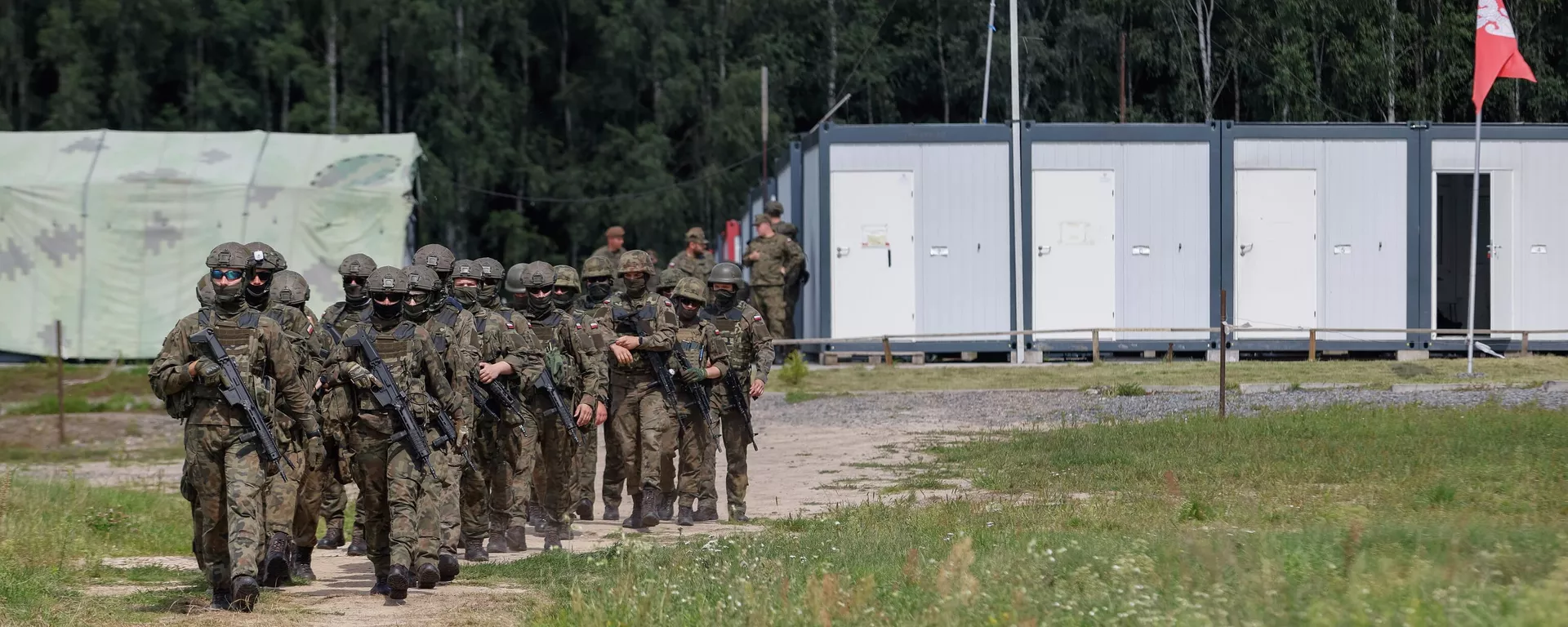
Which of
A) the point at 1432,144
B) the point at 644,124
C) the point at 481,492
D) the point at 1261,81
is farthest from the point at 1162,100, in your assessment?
the point at 481,492

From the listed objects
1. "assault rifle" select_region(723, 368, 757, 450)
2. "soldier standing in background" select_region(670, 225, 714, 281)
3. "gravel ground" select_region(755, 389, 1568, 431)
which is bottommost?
"gravel ground" select_region(755, 389, 1568, 431)

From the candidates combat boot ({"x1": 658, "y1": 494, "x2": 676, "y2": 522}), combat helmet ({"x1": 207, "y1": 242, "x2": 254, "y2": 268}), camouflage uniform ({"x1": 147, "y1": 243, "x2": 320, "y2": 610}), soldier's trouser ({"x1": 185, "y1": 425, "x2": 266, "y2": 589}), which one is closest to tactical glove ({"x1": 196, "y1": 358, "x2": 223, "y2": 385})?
camouflage uniform ({"x1": 147, "y1": 243, "x2": 320, "y2": 610})

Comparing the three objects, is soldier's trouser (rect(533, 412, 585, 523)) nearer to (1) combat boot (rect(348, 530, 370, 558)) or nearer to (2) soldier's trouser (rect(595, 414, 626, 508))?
(2) soldier's trouser (rect(595, 414, 626, 508))

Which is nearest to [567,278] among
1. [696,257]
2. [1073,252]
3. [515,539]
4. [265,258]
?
[515,539]

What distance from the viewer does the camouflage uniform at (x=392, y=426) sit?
1013cm

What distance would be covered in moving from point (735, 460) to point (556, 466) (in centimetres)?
149

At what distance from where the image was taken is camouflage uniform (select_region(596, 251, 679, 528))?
1352 centimetres

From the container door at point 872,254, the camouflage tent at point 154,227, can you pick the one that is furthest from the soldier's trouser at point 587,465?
the camouflage tent at point 154,227

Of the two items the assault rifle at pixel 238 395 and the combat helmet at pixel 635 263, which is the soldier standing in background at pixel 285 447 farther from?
the combat helmet at pixel 635 263

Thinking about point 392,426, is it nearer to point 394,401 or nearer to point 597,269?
point 394,401

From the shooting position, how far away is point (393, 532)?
10.1 metres

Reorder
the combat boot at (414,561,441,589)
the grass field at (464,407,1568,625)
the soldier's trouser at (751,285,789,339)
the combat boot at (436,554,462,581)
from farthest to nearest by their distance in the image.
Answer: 1. the soldier's trouser at (751,285,789,339)
2. the combat boot at (436,554,462,581)
3. the combat boot at (414,561,441,589)
4. the grass field at (464,407,1568,625)

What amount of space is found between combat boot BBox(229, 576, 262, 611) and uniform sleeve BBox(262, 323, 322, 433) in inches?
35.5

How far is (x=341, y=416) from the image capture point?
10242 mm
